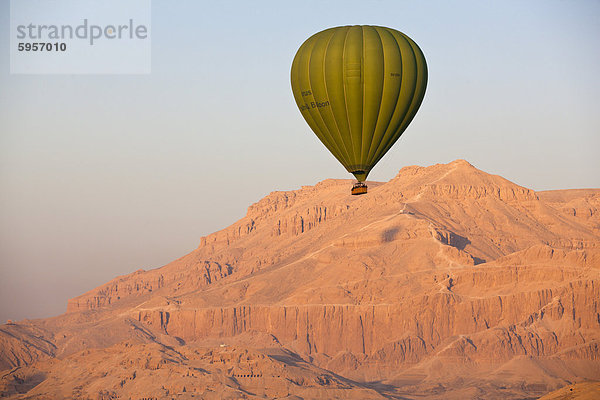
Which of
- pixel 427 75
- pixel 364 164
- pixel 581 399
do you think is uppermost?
pixel 427 75

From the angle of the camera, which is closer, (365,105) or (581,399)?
(365,105)

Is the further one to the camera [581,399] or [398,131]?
[581,399]

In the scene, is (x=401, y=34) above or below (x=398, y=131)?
above

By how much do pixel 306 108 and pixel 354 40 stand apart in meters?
7.25

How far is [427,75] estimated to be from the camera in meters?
102

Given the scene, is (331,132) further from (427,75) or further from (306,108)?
(427,75)

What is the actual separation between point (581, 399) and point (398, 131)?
6851 cm

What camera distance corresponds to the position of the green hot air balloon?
97938 mm

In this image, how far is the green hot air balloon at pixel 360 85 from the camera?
9794 cm

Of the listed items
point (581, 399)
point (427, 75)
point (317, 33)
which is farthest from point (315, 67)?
point (581, 399)

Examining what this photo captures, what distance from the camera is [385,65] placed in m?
98.2

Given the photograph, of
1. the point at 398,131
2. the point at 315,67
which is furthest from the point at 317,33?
the point at 398,131

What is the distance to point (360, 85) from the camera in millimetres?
98062

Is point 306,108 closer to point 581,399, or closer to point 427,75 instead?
point 427,75
